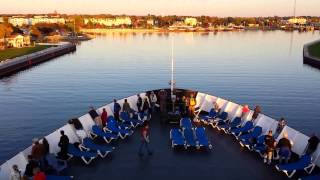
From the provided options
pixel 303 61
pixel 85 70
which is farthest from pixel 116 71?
pixel 303 61

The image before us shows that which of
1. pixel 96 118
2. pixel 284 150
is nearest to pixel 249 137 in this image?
pixel 284 150

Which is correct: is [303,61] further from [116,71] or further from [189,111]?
[189,111]

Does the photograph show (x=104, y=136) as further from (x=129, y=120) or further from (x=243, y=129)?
(x=243, y=129)

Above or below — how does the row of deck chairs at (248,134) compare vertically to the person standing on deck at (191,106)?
below

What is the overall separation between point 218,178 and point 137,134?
648cm

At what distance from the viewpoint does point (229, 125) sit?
20.8 metres

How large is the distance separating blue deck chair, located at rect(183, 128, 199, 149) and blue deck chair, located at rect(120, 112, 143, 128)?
3.52m

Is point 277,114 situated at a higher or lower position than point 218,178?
lower

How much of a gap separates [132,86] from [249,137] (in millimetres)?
35998

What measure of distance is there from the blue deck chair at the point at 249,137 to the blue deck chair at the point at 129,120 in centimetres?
590

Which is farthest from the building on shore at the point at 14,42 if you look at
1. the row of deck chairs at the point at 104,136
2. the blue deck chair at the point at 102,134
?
the blue deck chair at the point at 102,134

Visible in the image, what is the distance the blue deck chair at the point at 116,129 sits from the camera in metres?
19.6

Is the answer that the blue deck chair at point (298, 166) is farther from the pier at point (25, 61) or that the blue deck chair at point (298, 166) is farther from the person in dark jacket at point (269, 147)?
the pier at point (25, 61)

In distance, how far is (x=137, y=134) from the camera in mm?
20406
